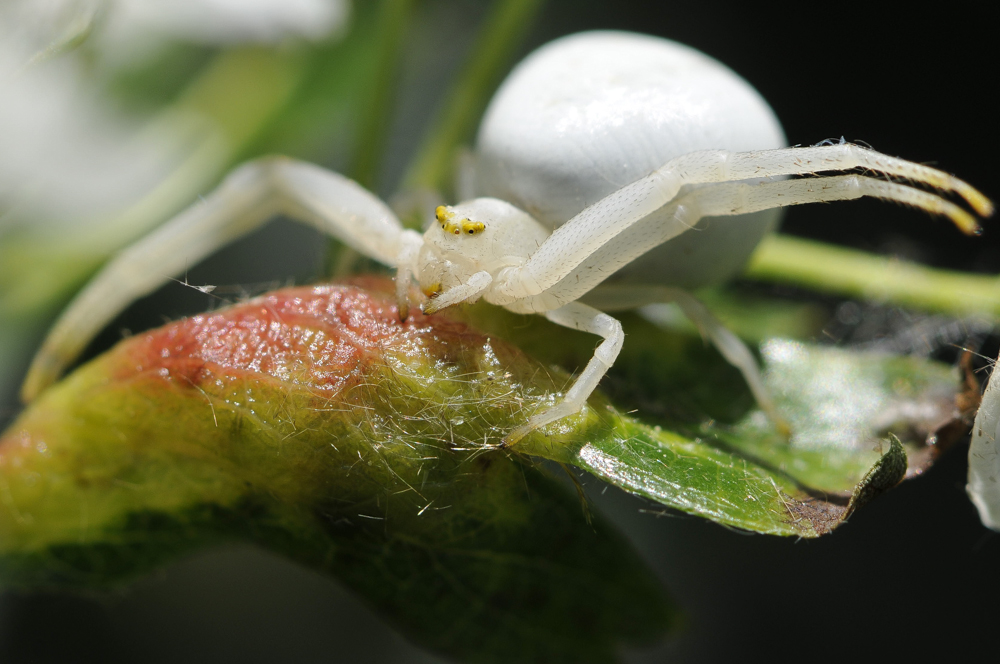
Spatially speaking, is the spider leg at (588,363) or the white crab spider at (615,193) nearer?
the spider leg at (588,363)

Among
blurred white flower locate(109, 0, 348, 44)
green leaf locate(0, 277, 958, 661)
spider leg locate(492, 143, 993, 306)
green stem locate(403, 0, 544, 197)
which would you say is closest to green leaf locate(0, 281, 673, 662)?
green leaf locate(0, 277, 958, 661)

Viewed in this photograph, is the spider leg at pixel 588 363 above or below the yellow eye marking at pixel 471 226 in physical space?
below

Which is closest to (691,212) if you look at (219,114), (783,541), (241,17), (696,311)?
(696,311)

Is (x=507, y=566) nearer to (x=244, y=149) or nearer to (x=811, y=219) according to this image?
(x=244, y=149)

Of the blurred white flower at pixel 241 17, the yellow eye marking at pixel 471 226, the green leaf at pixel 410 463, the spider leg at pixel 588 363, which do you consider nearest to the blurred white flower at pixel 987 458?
the green leaf at pixel 410 463

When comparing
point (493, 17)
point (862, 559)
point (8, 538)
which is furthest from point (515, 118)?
point (862, 559)

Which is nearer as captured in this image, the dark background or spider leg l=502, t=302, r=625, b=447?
spider leg l=502, t=302, r=625, b=447

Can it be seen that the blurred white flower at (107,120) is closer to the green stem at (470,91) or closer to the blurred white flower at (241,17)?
the blurred white flower at (241,17)

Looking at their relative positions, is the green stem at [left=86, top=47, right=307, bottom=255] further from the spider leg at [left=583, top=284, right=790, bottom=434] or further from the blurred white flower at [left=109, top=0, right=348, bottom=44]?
the spider leg at [left=583, top=284, right=790, bottom=434]
